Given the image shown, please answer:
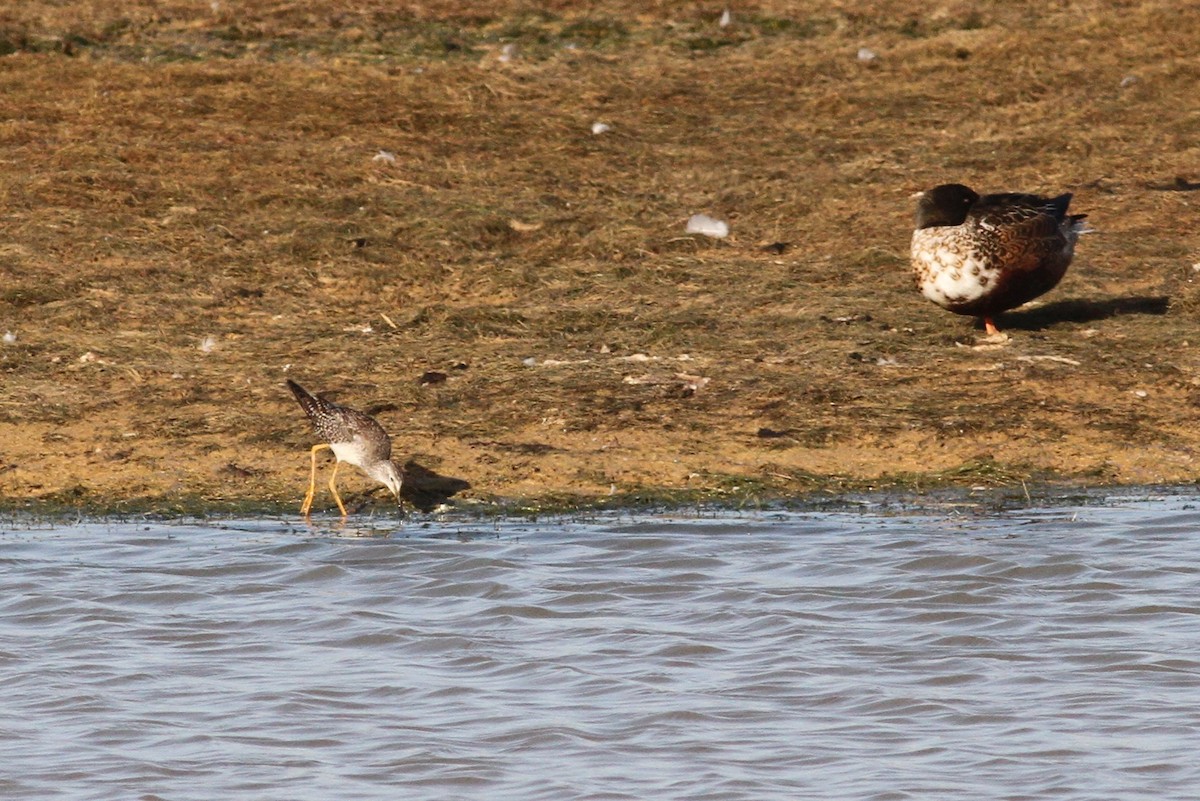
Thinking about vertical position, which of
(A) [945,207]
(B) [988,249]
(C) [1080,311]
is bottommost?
(C) [1080,311]

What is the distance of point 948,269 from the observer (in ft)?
A: 35.3

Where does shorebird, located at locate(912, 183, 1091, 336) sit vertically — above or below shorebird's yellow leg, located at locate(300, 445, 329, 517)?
above

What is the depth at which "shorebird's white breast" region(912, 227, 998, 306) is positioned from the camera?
1069 centimetres

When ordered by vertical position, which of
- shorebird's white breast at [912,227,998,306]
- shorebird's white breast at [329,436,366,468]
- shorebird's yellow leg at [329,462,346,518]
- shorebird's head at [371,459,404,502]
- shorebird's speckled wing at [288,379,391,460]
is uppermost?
shorebird's white breast at [912,227,998,306]

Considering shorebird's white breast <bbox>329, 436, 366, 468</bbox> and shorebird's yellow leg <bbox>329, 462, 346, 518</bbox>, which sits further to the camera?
shorebird's yellow leg <bbox>329, 462, 346, 518</bbox>

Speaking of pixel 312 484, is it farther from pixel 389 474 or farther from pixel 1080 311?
pixel 1080 311

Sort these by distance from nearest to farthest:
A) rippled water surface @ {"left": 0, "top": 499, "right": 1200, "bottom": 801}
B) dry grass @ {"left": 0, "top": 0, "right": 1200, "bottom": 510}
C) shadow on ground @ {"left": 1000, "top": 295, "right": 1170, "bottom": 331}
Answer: rippled water surface @ {"left": 0, "top": 499, "right": 1200, "bottom": 801}, dry grass @ {"left": 0, "top": 0, "right": 1200, "bottom": 510}, shadow on ground @ {"left": 1000, "top": 295, "right": 1170, "bottom": 331}

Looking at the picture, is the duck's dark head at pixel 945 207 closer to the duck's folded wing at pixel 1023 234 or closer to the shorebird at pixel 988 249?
the shorebird at pixel 988 249

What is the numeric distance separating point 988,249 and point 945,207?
0.45 m

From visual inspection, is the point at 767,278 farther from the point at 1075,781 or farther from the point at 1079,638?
the point at 1075,781

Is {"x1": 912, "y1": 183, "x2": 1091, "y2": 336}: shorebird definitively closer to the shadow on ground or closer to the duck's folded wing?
the duck's folded wing

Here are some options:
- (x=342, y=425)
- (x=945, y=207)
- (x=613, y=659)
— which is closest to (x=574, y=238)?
(x=945, y=207)

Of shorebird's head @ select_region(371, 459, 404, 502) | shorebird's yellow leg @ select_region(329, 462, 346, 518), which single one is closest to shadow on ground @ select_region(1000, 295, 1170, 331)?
shorebird's head @ select_region(371, 459, 404, 502)

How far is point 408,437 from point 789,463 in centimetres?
196
